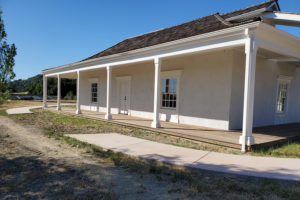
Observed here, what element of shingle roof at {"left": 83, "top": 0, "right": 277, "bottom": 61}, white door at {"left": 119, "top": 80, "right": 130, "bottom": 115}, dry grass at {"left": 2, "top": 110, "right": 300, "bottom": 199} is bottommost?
dry grass at {"left": 2, "top": 110, "right": 300, "bottom": 199}

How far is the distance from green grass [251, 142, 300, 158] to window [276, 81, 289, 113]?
4460 mm

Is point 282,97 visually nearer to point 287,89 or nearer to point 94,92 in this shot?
point 287,89

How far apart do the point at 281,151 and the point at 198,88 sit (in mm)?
3922

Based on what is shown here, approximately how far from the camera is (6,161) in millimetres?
4273

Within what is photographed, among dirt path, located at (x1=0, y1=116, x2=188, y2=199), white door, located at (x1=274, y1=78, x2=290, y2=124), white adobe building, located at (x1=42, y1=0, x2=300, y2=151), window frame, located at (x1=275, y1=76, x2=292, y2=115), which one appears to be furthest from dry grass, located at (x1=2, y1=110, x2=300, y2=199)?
white door, located at (x1=274, y1=78, x2=290, y2=124)

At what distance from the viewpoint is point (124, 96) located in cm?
1291

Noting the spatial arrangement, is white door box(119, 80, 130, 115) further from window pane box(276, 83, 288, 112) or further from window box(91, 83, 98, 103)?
window pane box(276, 83, 288, 112)

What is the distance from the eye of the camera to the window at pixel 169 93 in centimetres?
977

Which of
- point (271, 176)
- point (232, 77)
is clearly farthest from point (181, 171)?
point (232, 77)

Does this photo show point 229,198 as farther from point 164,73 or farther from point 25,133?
point 164,73

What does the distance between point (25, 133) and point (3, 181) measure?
435cm

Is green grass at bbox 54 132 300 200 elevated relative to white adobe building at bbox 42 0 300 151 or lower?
lower

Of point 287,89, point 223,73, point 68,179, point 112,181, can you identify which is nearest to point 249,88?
point 223,73

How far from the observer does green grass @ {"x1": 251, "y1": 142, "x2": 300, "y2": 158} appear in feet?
17.0
